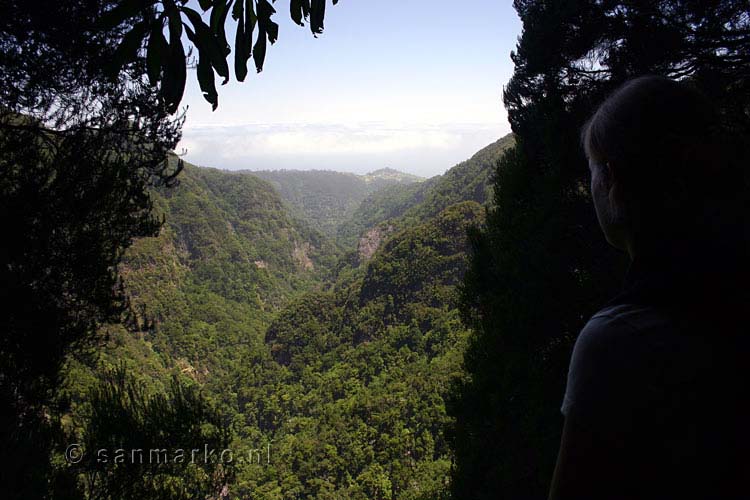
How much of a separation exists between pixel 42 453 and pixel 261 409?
4484 cm

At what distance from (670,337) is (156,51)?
4.36 feet

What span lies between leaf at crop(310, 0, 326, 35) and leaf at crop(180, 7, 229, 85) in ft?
1.09

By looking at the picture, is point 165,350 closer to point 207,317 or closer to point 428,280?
point 207,317

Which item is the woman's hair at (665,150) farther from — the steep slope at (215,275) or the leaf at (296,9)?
the steep slope at (215,275)

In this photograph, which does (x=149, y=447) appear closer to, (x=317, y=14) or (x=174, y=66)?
(x=174, y=66)

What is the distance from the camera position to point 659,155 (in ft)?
2.47

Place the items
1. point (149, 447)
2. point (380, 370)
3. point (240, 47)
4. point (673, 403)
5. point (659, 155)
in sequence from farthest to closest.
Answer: point (380, 370), point (149, 447), point (240, 47), point (659, 155), point (673, 403)

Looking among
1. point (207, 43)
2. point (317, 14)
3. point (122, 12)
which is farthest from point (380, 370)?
point (122, 12)

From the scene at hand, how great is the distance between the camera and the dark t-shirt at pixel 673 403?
577 millimetres

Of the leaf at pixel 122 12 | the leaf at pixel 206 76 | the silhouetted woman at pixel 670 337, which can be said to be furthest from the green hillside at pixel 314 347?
the silhouetted woman at pixel 670 337

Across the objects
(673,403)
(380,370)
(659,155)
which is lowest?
(380,370)

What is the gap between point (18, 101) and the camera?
12.4ft

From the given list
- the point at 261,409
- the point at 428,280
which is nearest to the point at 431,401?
the point at 428,280

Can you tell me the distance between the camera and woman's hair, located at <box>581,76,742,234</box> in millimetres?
744
